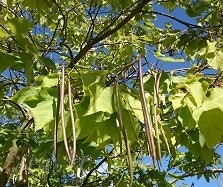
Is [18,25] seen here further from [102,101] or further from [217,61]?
[217,61]

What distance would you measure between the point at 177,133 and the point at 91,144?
378 mm

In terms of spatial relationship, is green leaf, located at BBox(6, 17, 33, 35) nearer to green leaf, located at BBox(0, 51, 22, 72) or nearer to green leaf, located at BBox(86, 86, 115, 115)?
green leaf, located at BBox(0, 51, 22, 72)

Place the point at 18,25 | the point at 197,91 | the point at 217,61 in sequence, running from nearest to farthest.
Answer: the point at 197,91
the point at 18,25
the point at 217,61

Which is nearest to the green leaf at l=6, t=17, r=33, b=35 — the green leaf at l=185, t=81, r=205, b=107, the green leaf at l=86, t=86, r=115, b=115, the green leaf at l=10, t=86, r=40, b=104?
the green leaf at l=10, t=86, r=40, b=104

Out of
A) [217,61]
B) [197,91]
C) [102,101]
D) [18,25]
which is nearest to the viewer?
[102,101]

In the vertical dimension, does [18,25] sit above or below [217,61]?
Answer: above

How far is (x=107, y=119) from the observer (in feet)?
4.03

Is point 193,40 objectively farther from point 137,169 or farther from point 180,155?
point 180,155

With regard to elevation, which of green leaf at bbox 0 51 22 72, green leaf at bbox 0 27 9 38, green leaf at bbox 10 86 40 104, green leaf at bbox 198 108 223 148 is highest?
green leaf at bbox 0 27 9 38

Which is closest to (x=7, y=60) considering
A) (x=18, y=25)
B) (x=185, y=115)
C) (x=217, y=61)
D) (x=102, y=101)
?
(x=18, y=25)

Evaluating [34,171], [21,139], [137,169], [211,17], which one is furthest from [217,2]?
[34,171]

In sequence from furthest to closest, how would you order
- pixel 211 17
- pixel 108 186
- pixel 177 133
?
A: 1. pixel 108 186
2. pixel 211 17
3. pixel 177 133

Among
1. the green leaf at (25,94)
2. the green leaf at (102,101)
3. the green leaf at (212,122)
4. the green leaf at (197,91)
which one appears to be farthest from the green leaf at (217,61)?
the green leaf at (25,94)

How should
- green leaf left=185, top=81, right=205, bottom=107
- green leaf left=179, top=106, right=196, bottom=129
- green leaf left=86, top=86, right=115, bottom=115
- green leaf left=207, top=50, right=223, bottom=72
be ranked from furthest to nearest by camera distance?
green leaf left=207, top=50, right=223, bottom=72 < green leaf left=179, top=106, right=196, bottom=129 < green leaf left=185, top=81, right=205, bottom=107 < green leaf left=86, top=86, right=115, bottom=115
